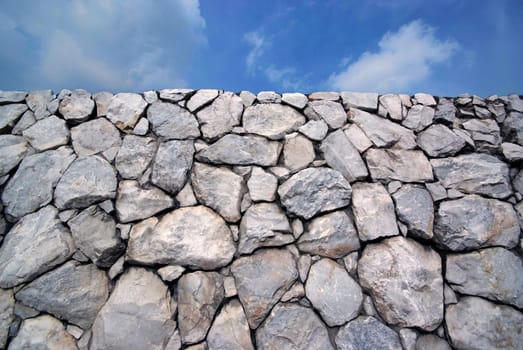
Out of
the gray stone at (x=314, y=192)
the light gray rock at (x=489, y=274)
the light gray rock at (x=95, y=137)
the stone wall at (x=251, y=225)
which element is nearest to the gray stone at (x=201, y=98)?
the stone wall at (x=251, y=225)

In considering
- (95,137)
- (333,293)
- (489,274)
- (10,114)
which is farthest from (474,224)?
(10,114)

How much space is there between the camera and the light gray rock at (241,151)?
2254mm

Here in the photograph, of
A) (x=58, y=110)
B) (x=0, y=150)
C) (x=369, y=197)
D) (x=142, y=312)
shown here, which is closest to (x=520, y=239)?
(x=369, y=197)

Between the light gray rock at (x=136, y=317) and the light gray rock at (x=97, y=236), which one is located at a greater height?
the light gray rock at (x=97, y=236)

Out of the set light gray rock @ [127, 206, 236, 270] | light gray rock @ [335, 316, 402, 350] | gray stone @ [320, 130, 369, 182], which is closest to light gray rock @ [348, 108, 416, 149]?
gray stone @ [320, 130, 369, 182]

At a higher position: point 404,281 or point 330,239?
point 330,239

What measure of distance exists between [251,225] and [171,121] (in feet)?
4.33

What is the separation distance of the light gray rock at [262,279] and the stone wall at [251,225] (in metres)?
0.01

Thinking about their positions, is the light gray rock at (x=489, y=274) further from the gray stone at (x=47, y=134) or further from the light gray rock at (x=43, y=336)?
the gray stone at (x=47, y=134)

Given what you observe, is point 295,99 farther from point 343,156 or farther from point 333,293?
point 333,293

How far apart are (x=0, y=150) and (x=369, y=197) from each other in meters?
3.61

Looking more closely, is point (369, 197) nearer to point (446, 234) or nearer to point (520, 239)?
point (446, 234)

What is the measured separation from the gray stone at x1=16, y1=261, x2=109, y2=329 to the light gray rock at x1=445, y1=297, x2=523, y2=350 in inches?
117

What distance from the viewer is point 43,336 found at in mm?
1862
